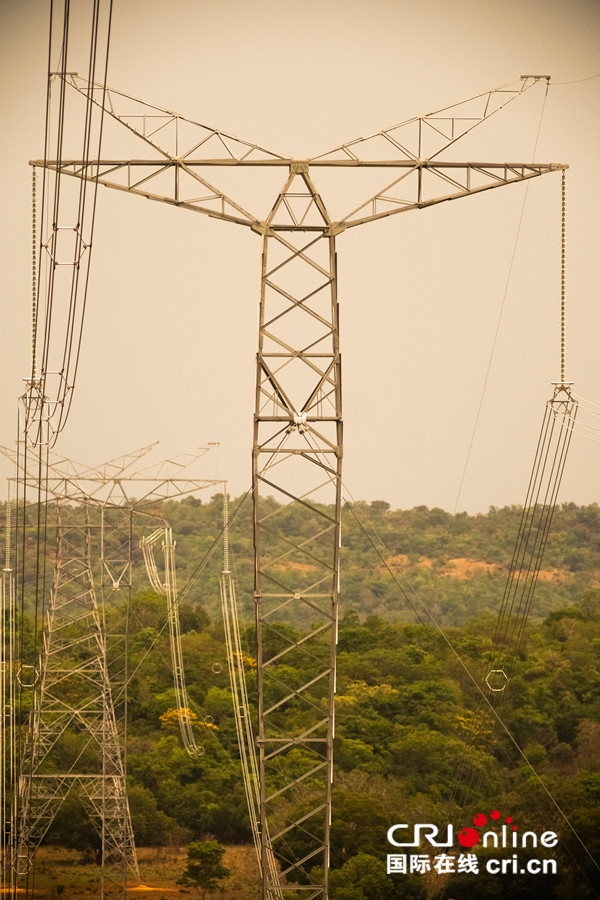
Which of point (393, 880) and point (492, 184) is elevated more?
point (492, 184)

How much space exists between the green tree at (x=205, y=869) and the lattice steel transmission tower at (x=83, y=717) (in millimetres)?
1628

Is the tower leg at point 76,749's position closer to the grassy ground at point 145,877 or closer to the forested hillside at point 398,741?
the grassy ground at point 145,877

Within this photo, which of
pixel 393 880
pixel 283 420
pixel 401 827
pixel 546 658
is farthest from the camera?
pixel 546 658

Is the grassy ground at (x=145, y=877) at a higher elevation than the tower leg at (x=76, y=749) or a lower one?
lower

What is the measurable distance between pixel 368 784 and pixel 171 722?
8.63m

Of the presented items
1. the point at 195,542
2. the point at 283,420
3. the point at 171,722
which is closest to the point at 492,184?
the point at 283,420

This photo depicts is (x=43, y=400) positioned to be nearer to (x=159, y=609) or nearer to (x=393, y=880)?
(x=393, y=880)

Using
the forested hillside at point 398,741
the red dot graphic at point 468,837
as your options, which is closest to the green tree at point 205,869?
the forested hillside at point 398,741

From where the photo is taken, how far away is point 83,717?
44.0m

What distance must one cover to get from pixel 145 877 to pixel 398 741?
9.88 metres

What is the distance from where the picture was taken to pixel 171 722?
4700 cm

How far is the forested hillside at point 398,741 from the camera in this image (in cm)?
3334

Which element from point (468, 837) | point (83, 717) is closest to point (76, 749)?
point (83, 717)

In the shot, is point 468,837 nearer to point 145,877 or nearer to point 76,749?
point 145,877
